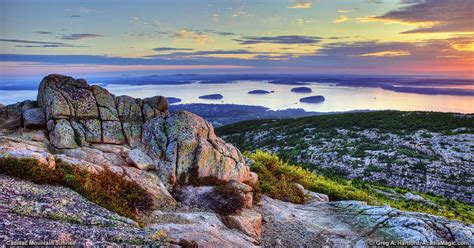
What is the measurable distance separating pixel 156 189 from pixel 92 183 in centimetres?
277

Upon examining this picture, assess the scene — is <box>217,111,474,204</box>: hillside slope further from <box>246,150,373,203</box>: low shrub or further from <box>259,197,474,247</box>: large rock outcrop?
<box>259,197,474,247</box>: large rock outcrop

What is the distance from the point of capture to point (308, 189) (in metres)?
22.2

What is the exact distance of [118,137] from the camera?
674 inches

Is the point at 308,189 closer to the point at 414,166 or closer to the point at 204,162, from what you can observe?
the point at 204,162

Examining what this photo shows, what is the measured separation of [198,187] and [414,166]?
27.2 meters

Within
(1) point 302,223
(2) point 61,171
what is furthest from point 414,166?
(2) point 61,171

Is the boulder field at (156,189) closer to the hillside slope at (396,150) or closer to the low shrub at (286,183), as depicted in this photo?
the low shrub at (286,183)

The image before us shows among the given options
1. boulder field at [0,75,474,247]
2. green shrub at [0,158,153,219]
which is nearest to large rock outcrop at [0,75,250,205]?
boulder field at [0,75,474,247]

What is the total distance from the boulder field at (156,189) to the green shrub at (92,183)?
0.34 metres

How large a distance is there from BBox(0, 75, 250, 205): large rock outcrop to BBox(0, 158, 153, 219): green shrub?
825mm

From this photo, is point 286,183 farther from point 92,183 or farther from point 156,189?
point 92,183

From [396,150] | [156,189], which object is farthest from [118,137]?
[396,150]

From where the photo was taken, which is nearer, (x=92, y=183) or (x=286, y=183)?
(x=92, y=183)

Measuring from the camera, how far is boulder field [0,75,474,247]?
10.3 m
